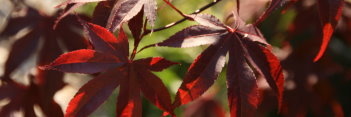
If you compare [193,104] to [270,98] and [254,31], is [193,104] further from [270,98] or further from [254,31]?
[254,31]

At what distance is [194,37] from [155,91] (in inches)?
4.2

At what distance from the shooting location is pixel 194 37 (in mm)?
673

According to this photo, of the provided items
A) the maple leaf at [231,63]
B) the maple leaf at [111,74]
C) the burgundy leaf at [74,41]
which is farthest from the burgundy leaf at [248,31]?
the burgundy leaf at [74,41]

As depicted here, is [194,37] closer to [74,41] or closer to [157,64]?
[157,64]

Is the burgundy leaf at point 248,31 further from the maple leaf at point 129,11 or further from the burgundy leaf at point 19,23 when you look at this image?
the burgundy leaf at point 19,23

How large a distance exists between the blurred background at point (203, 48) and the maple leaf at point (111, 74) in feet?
0.49

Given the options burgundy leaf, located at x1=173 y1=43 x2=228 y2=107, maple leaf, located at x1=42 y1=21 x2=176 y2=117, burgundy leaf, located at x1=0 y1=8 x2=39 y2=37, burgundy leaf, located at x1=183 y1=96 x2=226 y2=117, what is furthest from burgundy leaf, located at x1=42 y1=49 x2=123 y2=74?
burgundy leaf, located at x1=183 y1=96 x2=226 y2=117

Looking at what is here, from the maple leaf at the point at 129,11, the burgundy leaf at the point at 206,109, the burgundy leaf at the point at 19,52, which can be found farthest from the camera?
the burgundy leaf at the point at 206,109

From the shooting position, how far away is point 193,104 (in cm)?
116

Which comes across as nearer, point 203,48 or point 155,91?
point 155,91

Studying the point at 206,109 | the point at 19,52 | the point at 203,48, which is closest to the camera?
the point at 19,52

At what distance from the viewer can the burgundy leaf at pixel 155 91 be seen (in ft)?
2.27

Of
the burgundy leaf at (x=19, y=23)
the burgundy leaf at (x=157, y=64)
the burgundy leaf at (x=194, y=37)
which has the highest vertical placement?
the burgundy leaf at (x=19, y=23)

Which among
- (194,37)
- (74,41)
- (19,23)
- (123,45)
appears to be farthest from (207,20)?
(19,23)
